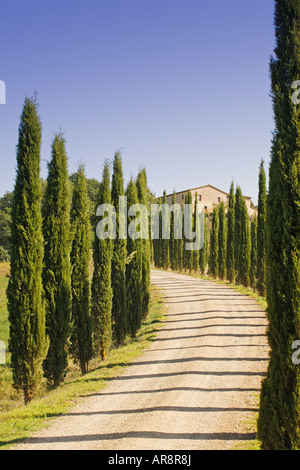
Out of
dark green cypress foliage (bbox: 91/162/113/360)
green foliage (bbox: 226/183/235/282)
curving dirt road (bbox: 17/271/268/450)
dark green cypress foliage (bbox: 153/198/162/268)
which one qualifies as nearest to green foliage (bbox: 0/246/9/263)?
dark green cypress foliage (bbox: 153/198/162/268)

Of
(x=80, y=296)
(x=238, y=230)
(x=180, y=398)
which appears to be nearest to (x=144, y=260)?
(x=80, y=296)

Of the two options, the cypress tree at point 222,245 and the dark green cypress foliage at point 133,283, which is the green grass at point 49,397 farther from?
the cypress tree at point 222,245

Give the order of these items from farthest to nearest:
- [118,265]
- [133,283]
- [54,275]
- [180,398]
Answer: [133,283] → [118,265] → [54,275] → [180,398]

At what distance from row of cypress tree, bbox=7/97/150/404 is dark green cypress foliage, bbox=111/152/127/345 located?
0.05 m

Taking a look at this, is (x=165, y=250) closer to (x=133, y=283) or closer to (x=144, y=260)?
(x=144, y=260)

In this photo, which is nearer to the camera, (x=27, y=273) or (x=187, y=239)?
(x=27, y=273)

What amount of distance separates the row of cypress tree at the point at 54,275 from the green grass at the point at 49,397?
93cm

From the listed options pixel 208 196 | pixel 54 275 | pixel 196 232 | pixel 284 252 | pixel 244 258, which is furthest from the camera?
pixel 208 196

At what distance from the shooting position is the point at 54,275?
11906 millimetres

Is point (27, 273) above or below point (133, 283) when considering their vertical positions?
above

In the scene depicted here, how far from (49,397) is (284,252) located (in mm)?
7317

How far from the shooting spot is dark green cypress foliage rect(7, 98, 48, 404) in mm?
10227

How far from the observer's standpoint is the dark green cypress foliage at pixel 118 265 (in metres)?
16.2
